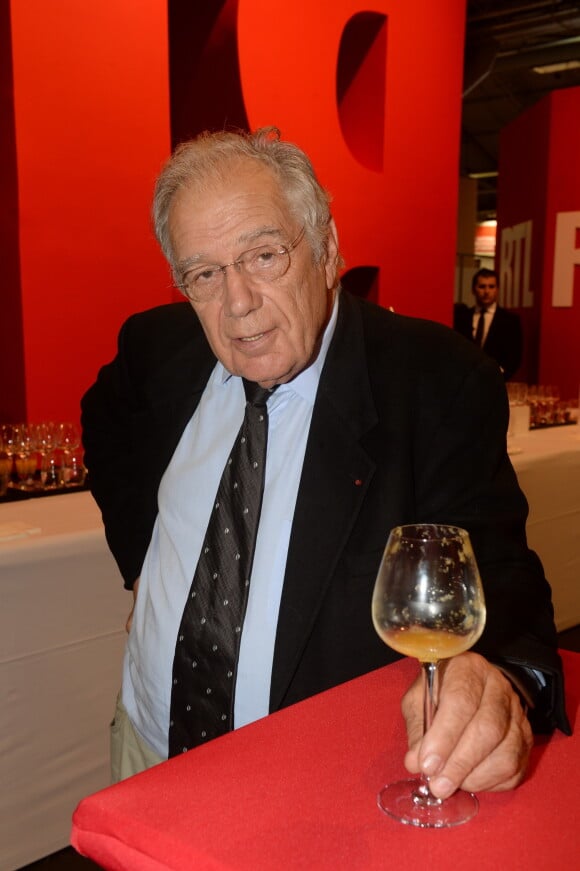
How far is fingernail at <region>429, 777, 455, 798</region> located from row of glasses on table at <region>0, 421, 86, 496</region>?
2199 mm

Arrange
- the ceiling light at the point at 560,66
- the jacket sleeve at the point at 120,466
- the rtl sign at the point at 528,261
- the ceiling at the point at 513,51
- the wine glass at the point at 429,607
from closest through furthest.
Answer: the wine glass at the point at 429,607, the jacket sleeve at the point at 120,466, the rtl sign at the point at 528,261, the ceiling at the point at 513,51, the ceiling light at the point at 560,66

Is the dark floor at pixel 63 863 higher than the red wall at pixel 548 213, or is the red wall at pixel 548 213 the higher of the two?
the red wall at pixel 548 213

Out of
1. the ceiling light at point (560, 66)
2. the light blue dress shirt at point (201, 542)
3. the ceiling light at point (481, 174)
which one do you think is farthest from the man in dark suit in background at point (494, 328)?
the ceiling light at point (481, 174)

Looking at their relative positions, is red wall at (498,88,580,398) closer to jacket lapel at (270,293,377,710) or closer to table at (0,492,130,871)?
table at (0,492,130,871)

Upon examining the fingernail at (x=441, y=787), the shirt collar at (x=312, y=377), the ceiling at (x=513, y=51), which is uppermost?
the ceiling at (x=513, y=51)

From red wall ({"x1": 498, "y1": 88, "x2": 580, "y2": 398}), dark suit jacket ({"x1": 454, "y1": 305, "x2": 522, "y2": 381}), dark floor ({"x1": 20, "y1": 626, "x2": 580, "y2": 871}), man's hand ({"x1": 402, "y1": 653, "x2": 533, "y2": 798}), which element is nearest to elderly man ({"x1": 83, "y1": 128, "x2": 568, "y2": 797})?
man's hand ({"x1": 402, "y1": 653, "x2": 533, "y2": 798})

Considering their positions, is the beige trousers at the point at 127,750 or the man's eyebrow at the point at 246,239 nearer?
the man's eyebrow at the point at 246,239

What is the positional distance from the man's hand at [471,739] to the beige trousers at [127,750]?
0.81 metres

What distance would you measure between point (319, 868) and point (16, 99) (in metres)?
3.36

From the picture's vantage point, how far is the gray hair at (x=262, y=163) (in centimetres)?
141

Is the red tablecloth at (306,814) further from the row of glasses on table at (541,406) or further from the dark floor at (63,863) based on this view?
the row of glasses on table at (541,406)

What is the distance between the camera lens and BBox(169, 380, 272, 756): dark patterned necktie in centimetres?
136

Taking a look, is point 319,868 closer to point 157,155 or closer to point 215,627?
point 215,627

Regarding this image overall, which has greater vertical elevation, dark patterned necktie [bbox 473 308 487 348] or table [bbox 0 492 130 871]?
dark patterned necktie [bbox 473 308 487 348]
